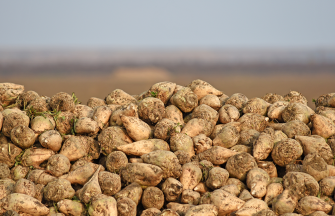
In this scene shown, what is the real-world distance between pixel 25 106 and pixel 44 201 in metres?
2.29

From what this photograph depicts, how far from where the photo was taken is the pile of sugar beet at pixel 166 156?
17.1 ft

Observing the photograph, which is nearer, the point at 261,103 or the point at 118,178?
the point at 118,178

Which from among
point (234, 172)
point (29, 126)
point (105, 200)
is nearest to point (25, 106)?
point (29, 126)

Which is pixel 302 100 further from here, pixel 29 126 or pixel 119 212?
pixel 29 126

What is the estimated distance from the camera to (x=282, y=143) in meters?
6.04

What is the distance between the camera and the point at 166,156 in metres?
5.65

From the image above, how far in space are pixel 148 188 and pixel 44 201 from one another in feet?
4.68

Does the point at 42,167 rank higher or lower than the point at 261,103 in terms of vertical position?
lower

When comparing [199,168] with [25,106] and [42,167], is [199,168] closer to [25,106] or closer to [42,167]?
[42,167]

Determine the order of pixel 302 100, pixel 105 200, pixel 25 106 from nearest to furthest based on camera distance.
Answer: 1. pixel 105 200
2. pixel 25 106
3. pixel 302 100

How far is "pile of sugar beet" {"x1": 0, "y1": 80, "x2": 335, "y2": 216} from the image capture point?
5211mm

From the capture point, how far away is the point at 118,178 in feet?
17.9

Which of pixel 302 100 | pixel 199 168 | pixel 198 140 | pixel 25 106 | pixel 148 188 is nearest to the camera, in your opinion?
pixel 148 188

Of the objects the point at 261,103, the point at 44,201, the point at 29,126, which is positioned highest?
the point at 261,103
